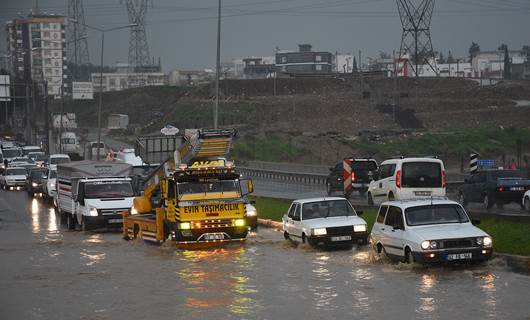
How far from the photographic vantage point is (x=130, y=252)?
27516 millimetres

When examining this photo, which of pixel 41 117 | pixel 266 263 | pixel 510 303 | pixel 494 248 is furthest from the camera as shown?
pixel 41 117

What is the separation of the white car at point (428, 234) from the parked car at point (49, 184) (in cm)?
2979

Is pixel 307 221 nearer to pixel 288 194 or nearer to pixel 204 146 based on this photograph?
pixel 204 146

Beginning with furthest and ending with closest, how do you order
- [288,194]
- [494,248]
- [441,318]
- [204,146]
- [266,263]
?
[288,194]
[204,146]
[266,263]
[494,248]
[441,318]

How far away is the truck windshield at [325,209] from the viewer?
26578 mm

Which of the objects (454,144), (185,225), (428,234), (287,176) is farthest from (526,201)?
(454,144)

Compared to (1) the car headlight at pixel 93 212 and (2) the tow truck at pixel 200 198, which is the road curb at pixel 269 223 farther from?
(1) the car headlight at pixel 93 212

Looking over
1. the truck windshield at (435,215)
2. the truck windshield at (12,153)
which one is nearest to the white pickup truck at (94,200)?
the truck windshield at (435,215)

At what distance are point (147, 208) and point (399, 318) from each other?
16.0 metres

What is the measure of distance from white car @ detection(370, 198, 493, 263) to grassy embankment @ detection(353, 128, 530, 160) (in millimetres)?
69357

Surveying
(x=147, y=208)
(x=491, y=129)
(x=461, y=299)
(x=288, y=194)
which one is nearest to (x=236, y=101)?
(x=491, y=129)

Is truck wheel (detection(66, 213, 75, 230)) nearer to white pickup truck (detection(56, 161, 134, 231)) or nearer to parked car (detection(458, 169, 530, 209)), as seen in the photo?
white pickup truck (detection(56, 161, 134, 231))

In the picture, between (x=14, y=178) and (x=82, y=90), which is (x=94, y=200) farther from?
(x=82, y=90)

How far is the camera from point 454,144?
10019cm
